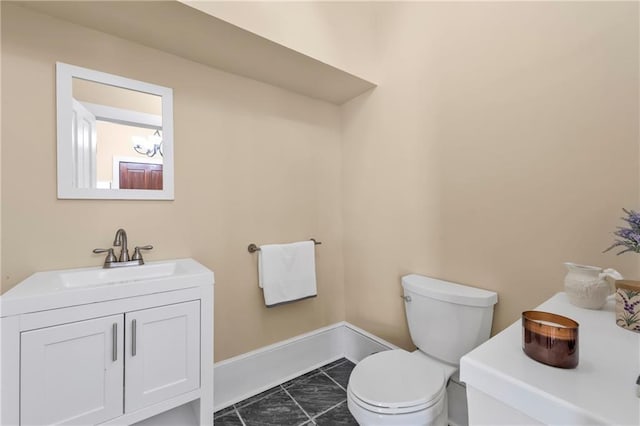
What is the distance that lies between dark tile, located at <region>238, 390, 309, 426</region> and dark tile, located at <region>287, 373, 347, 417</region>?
53mm

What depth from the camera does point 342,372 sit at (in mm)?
1932

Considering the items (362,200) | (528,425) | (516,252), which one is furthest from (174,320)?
(516,252)

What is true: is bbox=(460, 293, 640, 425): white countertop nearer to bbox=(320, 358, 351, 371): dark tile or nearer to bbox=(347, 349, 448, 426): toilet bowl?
bbox=(347, 349, 448, 426): toilet bowl

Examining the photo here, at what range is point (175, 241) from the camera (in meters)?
1.51

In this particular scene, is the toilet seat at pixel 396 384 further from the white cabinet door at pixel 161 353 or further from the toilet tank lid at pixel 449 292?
the white cabinet door at pixel 161 353

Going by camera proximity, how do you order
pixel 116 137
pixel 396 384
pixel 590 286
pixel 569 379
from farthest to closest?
pixel 116 137 → pixel 396 384 → pixel 590 286 → pixel 569 379

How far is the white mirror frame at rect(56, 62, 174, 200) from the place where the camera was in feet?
4.06

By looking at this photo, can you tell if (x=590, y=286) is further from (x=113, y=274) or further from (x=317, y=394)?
(x=113, y=274)

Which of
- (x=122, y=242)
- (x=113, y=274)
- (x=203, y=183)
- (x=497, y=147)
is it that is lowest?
(x=113, y=274)

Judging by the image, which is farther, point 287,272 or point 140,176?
point 287,272

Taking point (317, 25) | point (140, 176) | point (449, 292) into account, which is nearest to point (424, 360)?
point (449, 292)

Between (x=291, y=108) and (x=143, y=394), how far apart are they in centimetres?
178

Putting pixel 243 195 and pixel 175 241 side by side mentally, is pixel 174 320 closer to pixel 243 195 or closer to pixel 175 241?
pixel 175 241

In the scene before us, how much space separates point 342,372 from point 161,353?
1.28 metres
